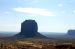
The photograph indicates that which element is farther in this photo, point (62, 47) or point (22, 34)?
point (22, 34)

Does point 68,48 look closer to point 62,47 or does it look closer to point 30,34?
point 62,47

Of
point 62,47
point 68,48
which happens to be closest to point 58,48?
point 62,47

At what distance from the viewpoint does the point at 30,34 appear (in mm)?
198500

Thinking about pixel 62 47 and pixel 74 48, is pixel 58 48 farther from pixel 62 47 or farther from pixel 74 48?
pixel 74 48

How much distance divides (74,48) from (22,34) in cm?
13334

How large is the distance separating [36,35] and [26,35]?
9.14m

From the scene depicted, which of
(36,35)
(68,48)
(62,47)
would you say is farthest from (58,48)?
(36,35)

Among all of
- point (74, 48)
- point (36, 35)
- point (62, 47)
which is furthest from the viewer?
point (36, 35)

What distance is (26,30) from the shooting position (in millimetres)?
199875

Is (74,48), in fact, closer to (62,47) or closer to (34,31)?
(62,47)

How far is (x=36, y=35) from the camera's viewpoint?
195 meters

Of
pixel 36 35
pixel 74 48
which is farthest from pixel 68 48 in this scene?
pixel 36 35

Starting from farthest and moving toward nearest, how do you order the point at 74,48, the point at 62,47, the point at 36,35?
the point at 36,35
the point at 62,47
the point at 74,48

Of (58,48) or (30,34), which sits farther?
(30,34)
